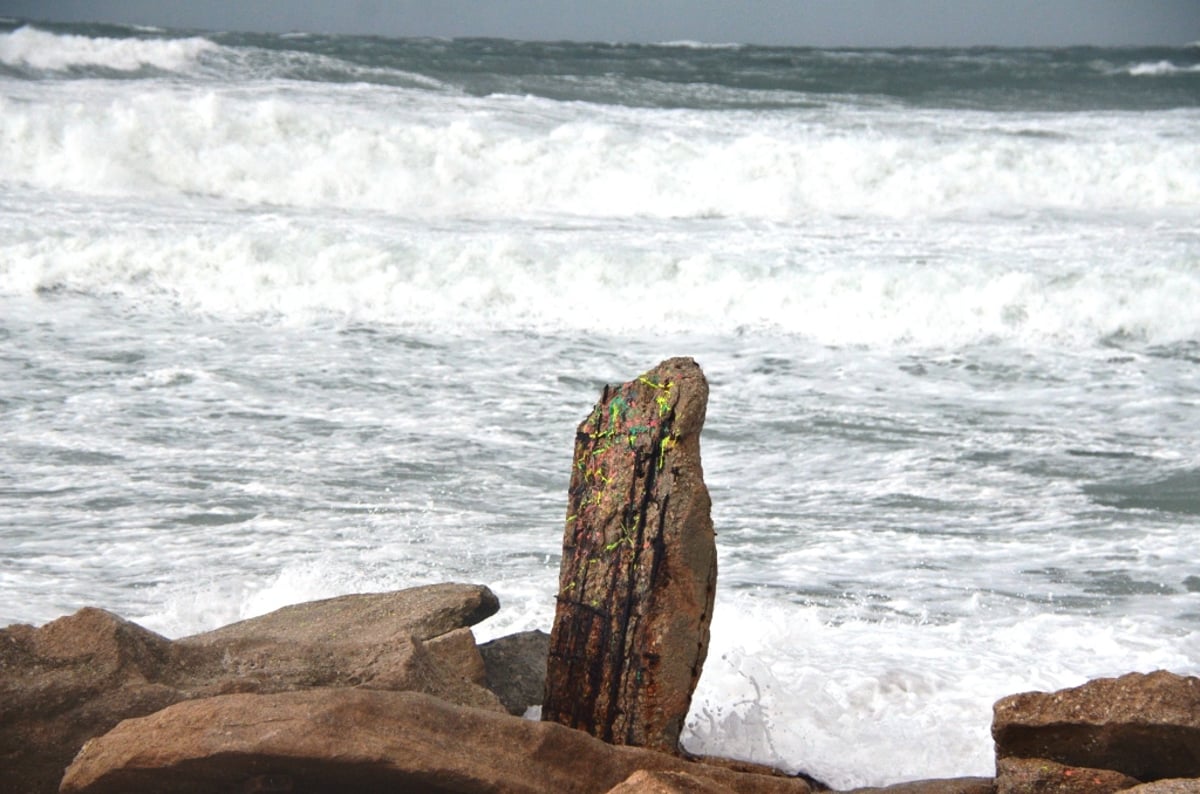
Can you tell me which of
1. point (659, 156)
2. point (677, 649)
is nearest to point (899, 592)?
point (677, 649)

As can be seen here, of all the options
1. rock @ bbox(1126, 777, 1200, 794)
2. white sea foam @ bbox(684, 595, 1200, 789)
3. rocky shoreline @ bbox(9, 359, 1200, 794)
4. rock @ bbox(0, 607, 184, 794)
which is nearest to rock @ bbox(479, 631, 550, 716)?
rocky shoreline @ bbox(9, 359, 1200, 794)

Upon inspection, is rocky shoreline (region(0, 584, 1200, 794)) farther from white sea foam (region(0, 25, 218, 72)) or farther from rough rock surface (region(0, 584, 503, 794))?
white sea foam (region(0, 25, 218, 72))

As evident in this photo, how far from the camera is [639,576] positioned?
12.3 ft

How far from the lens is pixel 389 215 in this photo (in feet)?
47.5

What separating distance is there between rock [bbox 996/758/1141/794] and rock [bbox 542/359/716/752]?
0.85 m

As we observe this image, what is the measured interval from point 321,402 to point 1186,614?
503 centimetres

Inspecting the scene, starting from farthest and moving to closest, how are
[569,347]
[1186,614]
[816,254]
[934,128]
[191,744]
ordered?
[934,128]
[816,254]
[569,347]
[1186,614]
[191,744]

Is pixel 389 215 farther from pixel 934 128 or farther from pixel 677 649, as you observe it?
pixel 677 649

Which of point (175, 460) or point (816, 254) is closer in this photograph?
point (175, 460)

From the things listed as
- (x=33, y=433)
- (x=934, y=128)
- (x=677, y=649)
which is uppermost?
(x=934, y=128)

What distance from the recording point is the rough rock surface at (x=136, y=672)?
3.35 metres

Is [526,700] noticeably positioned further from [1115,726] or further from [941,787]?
[1115,726]

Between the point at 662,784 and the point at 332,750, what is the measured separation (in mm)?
709

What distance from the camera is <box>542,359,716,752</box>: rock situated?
3.72 meters
